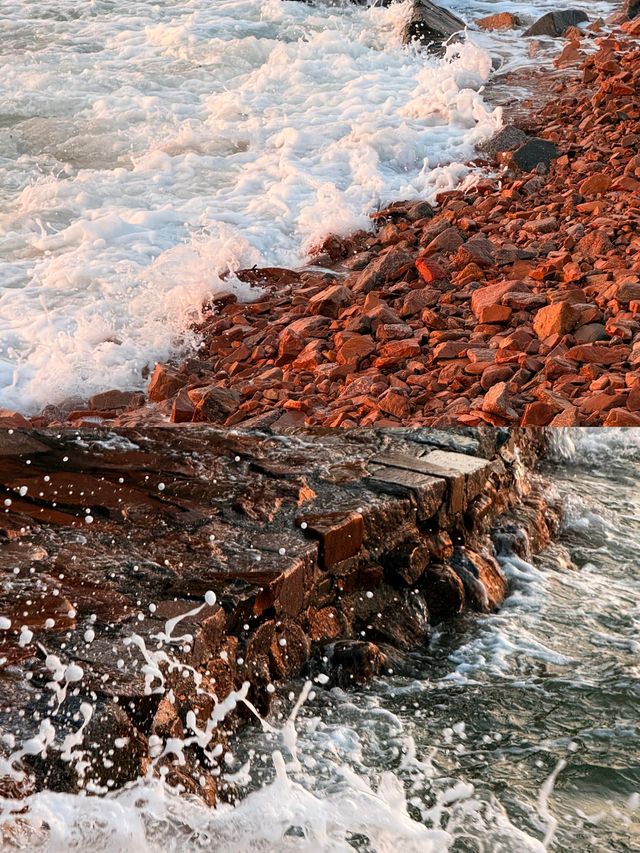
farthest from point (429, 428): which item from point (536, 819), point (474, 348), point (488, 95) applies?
point (488, 95)

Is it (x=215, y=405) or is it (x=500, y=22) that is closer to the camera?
(x=215, y=405)

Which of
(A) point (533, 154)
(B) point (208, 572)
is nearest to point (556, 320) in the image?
(B) point (208, 572)

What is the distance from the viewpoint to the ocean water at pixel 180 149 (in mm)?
5316

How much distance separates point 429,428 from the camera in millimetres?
4301

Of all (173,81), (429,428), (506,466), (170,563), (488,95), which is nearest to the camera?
(170,563)

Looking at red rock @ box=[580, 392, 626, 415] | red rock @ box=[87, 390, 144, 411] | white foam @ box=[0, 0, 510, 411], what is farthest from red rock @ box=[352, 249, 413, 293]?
red rock @ box=[580, 392, 626, 415]

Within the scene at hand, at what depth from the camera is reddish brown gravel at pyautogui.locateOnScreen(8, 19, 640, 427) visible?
3964mm

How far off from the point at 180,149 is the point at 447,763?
20.2 feet

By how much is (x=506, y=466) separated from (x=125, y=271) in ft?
8.48

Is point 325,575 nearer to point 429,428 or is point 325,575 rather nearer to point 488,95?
point 429,428

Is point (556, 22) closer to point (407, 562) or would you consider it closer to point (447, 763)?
point (407, 562)

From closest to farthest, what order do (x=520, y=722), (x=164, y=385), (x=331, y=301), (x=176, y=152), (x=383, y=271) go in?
(x=520, y=722), (x=164, y=385), (x=331, y=301), (x=383, y=271), (x=176, y=152)

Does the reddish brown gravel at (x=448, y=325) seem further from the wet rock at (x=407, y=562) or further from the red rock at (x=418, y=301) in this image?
the wet rock at (x=407, y=562)

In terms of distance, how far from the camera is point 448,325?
181 inches
